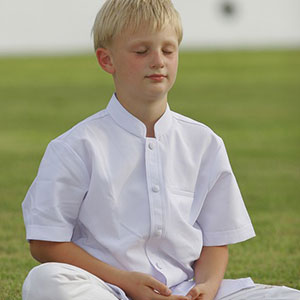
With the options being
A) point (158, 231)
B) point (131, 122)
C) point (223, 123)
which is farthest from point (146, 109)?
point (223, 123)

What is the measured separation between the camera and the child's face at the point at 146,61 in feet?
10.6

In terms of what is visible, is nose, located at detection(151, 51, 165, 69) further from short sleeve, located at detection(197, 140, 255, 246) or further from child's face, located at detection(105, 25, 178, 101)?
short sleeve, located at detection(197, 140, 255, 246)

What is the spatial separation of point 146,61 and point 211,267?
779 mm

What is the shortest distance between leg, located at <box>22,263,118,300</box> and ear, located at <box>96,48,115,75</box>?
2.39 ft

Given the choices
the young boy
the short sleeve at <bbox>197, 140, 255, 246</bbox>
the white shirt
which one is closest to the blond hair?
the young boy

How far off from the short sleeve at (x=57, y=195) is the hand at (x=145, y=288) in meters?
0.27

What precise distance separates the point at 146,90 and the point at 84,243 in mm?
580

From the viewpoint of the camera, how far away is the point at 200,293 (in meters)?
3.28

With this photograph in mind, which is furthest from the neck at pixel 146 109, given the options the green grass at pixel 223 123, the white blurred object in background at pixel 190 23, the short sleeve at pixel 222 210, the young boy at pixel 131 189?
the white blurred object in background at pixel 190 23

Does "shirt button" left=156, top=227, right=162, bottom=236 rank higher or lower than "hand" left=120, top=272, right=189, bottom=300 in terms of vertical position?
higher

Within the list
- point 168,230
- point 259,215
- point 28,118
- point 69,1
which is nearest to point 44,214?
point 168,230

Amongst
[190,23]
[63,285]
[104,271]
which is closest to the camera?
[63,285]

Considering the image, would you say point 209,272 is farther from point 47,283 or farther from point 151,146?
point 47,283

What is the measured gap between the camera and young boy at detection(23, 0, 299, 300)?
10.6 ft
